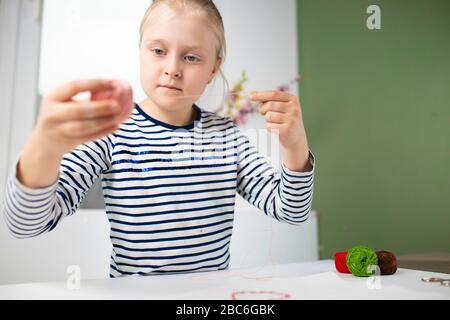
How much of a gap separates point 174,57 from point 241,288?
0.37 metres

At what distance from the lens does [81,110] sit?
1.43 ft

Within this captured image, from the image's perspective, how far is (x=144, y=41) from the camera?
0.73 meters

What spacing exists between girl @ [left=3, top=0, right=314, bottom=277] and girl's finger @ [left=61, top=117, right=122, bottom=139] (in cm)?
16

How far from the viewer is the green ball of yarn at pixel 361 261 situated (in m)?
0.62

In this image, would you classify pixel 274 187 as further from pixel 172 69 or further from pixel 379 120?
pixel 379 120

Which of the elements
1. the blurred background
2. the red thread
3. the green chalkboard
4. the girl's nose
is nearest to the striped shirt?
the girl's nose

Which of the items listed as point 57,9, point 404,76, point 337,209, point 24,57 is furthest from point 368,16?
point 24,57

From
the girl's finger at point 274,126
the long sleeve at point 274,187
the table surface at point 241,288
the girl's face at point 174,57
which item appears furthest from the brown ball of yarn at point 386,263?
the girl's face at point 174,57

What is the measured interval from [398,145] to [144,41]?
1010 mm

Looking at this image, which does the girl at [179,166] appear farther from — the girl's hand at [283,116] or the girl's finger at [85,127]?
the girl's finger at [85,127]

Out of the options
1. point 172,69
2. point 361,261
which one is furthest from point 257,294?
point 172,69

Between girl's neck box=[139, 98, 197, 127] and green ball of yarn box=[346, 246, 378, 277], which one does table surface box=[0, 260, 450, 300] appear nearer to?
green ball of yarn box=[346, 246, 378, 277]
